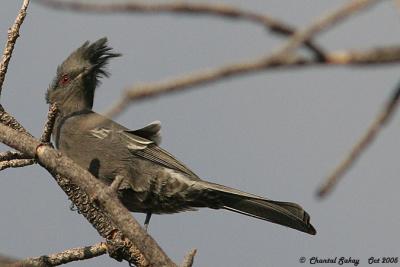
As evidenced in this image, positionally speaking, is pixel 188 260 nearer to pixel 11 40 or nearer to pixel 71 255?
pixel 71 255

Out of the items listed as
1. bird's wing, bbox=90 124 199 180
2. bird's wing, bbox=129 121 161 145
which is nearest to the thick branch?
bird's wing, bbox=90 124 199 180

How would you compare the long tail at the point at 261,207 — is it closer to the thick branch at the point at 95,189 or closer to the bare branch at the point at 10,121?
the bare branch at the point at 10,121

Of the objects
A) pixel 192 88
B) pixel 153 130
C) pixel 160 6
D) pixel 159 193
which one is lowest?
pixel 159 193

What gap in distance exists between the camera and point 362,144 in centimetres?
154

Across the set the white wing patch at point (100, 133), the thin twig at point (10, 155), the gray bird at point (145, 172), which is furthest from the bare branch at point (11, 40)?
the white wing patch at point (100, 133)

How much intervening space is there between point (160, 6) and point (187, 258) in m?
4.15

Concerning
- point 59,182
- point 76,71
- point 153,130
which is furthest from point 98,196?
point 76,71

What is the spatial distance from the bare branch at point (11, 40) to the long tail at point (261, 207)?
416 centimetres

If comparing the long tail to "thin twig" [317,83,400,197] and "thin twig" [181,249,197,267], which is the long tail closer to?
"thin twig" [181,249,197,267]

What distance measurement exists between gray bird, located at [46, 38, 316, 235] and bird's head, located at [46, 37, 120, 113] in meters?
0.14

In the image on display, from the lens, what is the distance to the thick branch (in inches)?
194

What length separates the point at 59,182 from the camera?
652 centimetres

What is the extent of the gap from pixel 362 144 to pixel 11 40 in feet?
16.0

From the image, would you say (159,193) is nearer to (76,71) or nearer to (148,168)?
→ (148,168)
